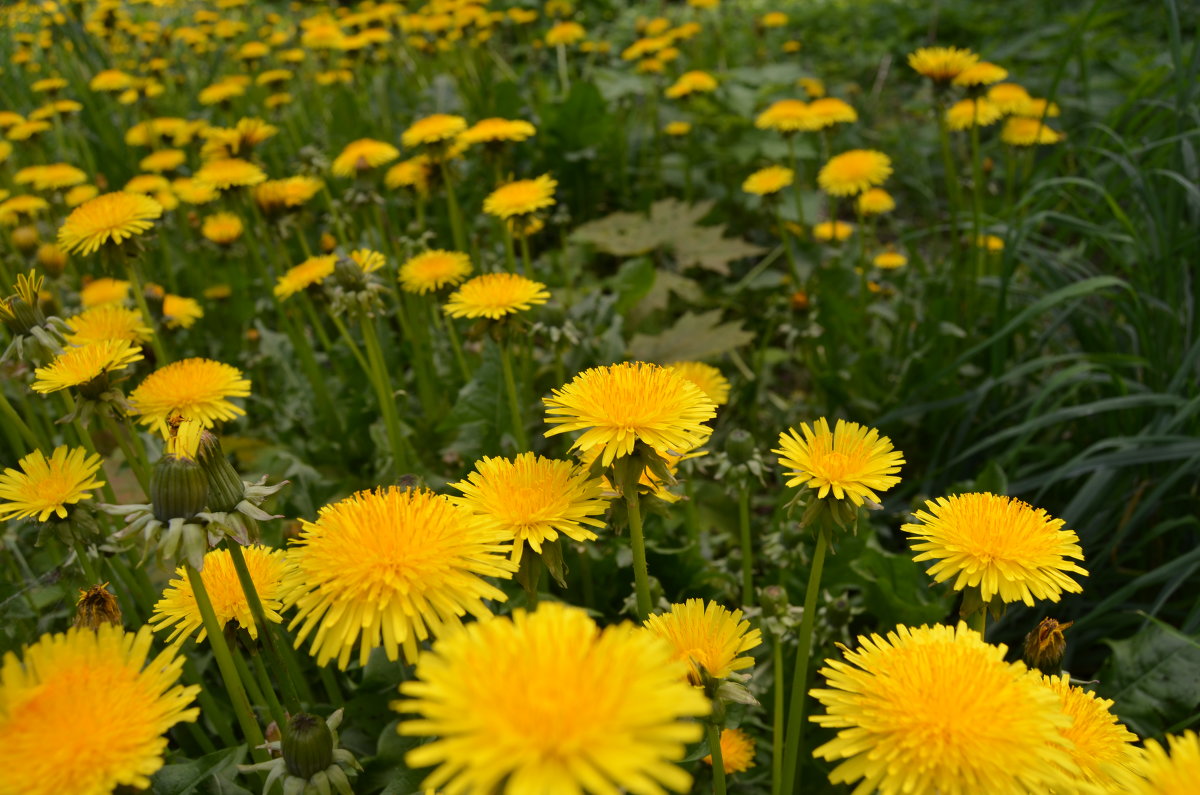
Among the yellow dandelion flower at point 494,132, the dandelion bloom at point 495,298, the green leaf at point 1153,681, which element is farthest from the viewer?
the yellow dandelion flower at point 494,132

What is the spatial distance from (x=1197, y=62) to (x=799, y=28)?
5.58m

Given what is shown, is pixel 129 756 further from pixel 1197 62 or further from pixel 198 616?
pixel 1197 62

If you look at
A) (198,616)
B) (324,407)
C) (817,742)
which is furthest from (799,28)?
(198,616)

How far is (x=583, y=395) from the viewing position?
4.13ft

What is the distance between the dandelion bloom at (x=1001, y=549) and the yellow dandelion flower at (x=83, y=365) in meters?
1.38

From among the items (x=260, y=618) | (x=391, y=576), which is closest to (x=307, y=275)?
(x=260, y=618)

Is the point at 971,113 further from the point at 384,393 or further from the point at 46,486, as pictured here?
the point at 46,486

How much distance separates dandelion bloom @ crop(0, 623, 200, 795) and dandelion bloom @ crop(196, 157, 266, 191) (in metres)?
2.00

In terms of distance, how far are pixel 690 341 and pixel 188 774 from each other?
1961 mm

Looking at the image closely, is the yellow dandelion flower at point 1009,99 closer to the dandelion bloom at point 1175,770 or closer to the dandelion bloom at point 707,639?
the dandelion bloom at point 707,639

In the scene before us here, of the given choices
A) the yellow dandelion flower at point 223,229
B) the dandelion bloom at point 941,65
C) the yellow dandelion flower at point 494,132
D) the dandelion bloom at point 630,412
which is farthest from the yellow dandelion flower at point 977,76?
the yellow dandelion flower at point 223,229

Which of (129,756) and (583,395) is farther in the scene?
(583,395)

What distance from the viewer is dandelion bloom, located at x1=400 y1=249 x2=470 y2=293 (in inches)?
95.1

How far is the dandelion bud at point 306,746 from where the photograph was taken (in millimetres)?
1067
